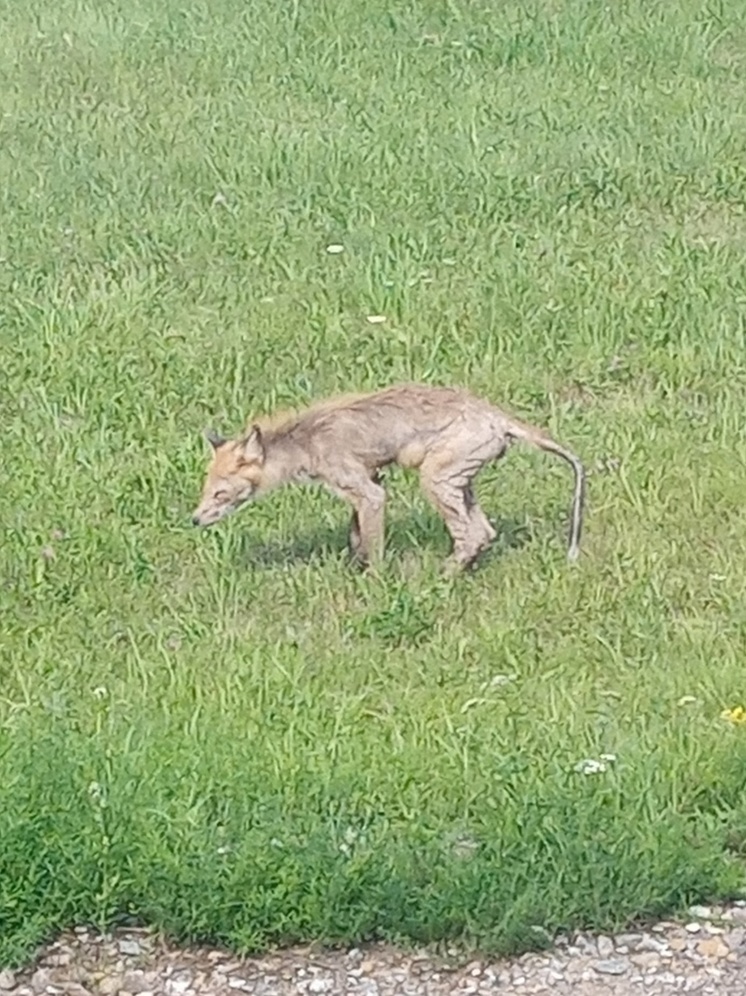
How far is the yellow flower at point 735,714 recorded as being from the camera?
636cm

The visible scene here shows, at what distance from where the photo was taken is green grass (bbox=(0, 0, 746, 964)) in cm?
545

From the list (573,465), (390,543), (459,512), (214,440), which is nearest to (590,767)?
(459,512)

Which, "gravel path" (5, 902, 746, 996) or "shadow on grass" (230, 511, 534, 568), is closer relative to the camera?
"gravel path" (5, 902, 746, 996)

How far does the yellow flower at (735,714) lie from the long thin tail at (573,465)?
5.09ft

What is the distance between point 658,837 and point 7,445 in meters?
4.48

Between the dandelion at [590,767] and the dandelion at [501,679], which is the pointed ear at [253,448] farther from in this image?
the dandelion at [590,767]

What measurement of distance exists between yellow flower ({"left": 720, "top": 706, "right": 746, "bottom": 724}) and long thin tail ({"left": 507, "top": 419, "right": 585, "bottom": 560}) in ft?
5.09

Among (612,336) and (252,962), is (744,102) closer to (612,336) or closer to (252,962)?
(612,336)

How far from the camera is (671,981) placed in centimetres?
509

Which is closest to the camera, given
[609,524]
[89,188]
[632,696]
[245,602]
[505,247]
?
[632,696]

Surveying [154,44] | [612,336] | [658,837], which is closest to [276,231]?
[612,336]

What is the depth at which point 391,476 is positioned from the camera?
9.00 m

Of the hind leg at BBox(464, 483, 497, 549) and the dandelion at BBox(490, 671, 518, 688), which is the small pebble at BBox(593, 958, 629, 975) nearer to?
the dandelion at BBox(490, 671, 518, 688)

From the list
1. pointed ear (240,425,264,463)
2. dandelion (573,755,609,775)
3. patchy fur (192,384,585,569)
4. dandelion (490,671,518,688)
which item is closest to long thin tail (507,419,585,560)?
patchy fur (192,384,585,569)
